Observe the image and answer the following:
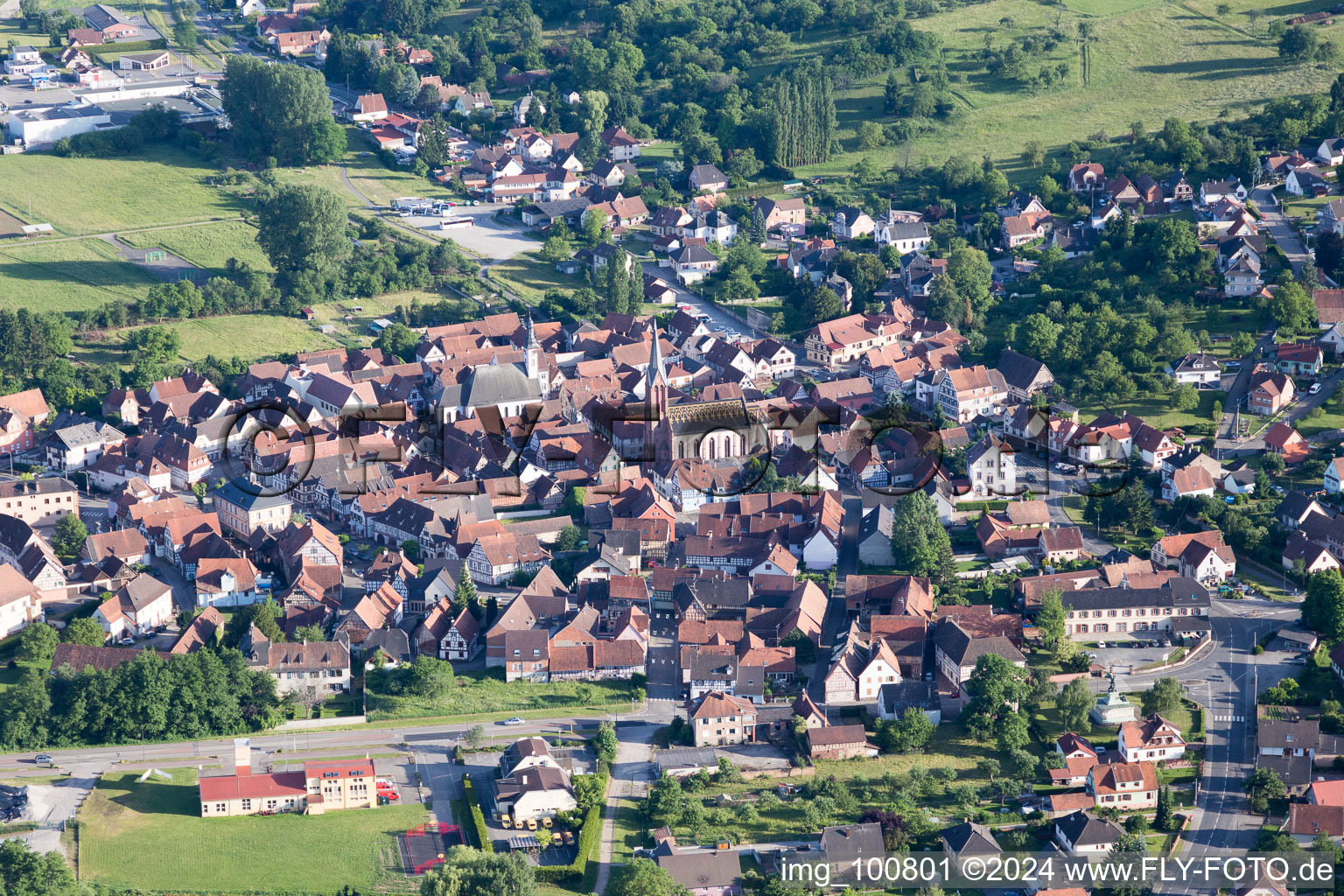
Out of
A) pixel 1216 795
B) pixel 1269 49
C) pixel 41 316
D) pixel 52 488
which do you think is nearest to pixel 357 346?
pixel 41 316

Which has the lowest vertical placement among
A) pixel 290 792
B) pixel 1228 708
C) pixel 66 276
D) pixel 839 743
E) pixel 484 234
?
pixel 1228 708

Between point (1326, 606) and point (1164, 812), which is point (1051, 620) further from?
point (1164, 812)

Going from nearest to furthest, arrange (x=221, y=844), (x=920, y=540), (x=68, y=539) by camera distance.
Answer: (x=221, y=844)
(x=920, y=540)
(x=68, y=539)

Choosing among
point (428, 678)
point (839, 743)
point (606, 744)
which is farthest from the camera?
point (428, 678)

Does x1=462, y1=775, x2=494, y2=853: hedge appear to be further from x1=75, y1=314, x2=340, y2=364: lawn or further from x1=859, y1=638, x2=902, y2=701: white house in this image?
x1=75, y1=314, x2=340, y2=364: lawn

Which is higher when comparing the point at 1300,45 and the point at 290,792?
the point at 1300,45

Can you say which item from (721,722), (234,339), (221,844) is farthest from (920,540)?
(234,339)

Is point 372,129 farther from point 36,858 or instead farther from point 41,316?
point 36,858
